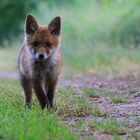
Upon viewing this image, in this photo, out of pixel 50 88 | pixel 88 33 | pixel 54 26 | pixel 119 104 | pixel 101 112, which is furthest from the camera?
pixel 88 33

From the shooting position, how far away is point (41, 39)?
31.1ft

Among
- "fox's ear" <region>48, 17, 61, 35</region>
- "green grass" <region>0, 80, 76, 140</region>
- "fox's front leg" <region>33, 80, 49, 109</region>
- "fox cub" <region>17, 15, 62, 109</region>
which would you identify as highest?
"fox's ear" <region>48, 17, 61, 35</region>

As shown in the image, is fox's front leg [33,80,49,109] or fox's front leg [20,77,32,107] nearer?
fox's front leg [33,80,49,109]

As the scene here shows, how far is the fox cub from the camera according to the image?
372 inches

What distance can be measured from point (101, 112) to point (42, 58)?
1248 mm

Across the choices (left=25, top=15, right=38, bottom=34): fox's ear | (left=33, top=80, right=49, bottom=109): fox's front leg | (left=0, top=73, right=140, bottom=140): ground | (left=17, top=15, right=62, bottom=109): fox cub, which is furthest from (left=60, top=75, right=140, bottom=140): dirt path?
(left=25, top=15, right=38, bottom=34): fox's ear

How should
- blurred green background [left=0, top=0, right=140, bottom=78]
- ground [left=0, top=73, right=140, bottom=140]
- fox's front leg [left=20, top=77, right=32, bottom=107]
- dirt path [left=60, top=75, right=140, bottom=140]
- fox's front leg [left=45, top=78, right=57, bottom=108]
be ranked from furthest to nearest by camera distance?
blurred green background [left=0, top=0, right=140, bottom=78] < fox's front leg [left=20, top=77, right=32, bottom=107] < fox's front leg [left=45, top=78, right=57, bottom=108] < dirt path [left=60, top=75, right=140, bottom=140] < ground [left=0, top=73, right=140, bottom=140]

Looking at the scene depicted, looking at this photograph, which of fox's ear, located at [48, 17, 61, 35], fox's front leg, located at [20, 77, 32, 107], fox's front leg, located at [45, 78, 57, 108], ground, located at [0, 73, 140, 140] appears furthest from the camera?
fox's front leg, located at [20, 77, 32, 107]

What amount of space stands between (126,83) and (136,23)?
8442 millimetres

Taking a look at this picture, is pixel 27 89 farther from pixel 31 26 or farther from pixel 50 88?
pixel 31 26

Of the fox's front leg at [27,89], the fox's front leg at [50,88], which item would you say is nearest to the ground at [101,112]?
the fox's front leg at [50,88]

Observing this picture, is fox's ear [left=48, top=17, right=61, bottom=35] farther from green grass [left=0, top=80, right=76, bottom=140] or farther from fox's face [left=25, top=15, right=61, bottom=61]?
green grass [left=0, top=80, right=76, bottom=140]

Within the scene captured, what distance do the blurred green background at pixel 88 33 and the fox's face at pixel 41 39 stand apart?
7.32 meters

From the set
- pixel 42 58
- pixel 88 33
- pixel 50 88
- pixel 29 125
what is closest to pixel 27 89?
pixel 50 88
